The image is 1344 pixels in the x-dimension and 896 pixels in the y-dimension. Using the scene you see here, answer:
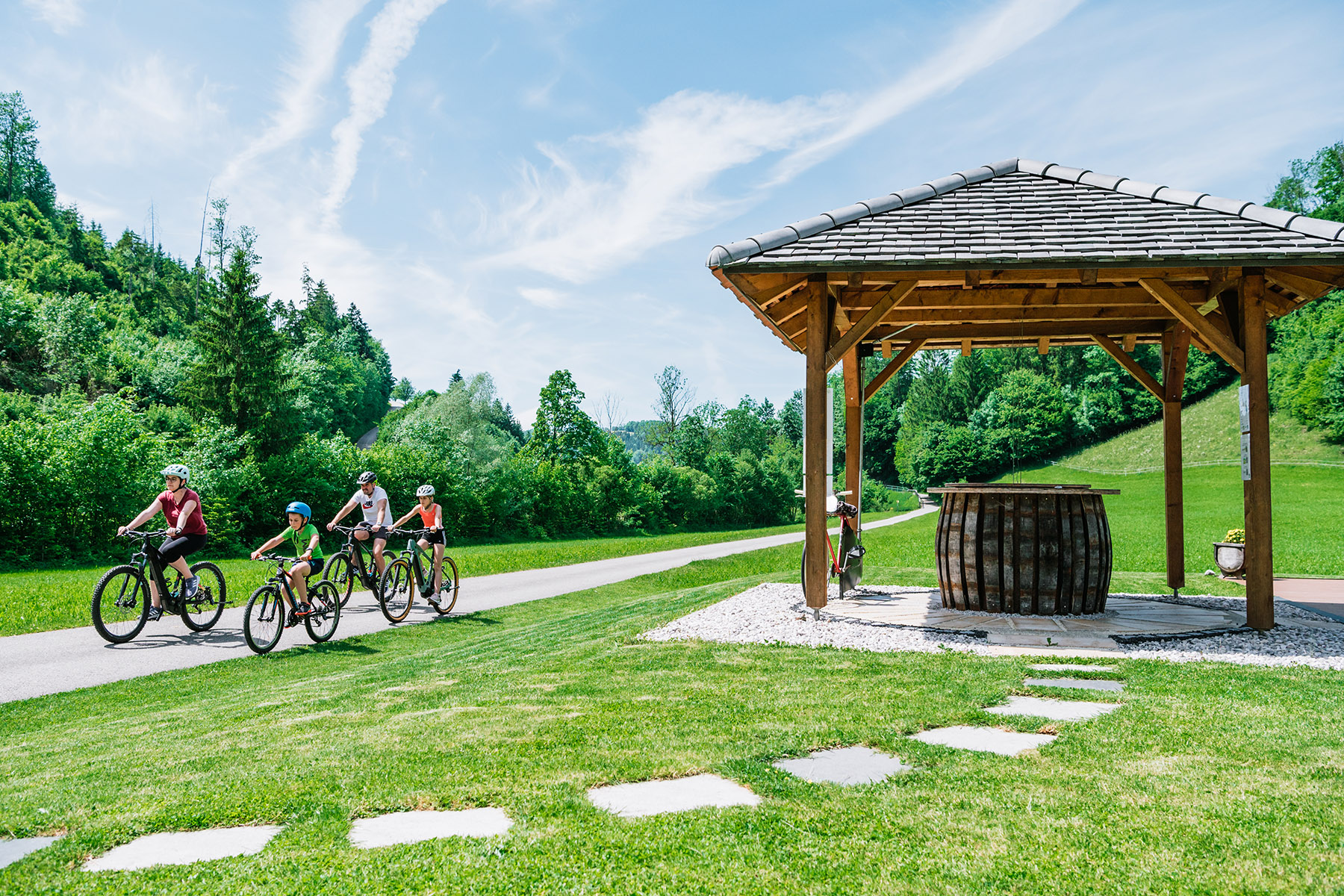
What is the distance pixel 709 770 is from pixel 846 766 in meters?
0.57

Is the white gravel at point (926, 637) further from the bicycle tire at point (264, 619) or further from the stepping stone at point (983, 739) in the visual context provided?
the bicycle tire at point (264, 619)

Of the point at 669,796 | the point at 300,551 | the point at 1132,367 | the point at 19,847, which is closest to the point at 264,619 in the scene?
the point at 300,551

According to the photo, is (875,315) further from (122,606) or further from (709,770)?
(122,606)

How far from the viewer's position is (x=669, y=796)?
125 inches

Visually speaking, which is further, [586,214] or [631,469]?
[631,469]

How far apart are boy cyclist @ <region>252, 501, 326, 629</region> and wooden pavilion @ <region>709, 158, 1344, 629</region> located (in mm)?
5438

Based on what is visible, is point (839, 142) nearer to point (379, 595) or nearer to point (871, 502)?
point (379, 595)

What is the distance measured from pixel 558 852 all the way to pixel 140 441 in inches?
982

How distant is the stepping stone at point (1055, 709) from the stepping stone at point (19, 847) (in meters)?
4.10

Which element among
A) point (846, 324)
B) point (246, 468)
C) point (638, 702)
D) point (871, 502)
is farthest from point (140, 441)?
point (871, 502)

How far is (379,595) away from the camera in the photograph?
11297 millimetres

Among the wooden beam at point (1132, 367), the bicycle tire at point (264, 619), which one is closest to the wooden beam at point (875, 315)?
the wooden beam at point (1132, 367)

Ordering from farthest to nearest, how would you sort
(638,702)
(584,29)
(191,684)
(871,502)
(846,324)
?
1. (871,502)
2. (584,29)
3. (846,324)
4. (191,684)
5. (638,702)

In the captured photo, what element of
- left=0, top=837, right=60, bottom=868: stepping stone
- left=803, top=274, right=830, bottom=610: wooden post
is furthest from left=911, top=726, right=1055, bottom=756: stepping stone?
left=803, top=274, right=830, bottom=610: wooden post
